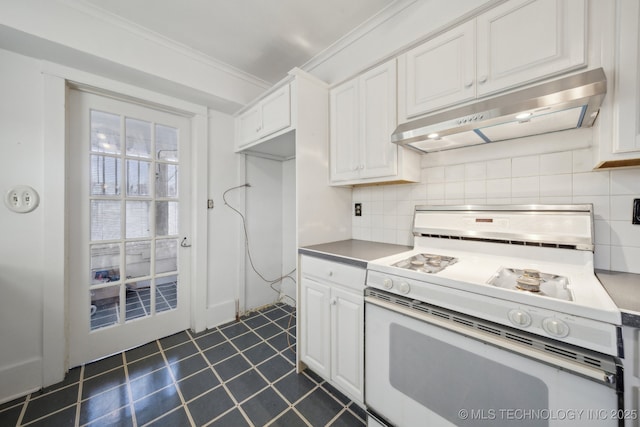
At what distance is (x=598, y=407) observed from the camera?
26.9 inches

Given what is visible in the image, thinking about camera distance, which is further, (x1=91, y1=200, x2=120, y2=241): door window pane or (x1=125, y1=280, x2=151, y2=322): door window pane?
(x1=125, y1=280, x2=151, y2=322): door window pane

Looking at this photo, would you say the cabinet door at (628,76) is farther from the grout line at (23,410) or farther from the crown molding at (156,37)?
the grout line at (23,410)

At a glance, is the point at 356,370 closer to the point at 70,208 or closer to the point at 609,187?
the point at 609,187

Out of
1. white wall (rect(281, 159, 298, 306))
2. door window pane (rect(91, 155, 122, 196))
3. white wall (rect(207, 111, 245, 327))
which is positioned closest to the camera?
Result: door window pane (rect(91, 155, 122, 196))

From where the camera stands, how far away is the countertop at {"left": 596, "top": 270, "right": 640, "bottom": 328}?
2.13 feet

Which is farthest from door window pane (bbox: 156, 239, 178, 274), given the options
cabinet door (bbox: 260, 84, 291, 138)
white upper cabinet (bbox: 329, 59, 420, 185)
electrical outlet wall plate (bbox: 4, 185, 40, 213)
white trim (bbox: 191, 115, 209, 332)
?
white upper cabinet (bbox: 329, 59, 420, 185)

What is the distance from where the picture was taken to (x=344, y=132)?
5.87 ft

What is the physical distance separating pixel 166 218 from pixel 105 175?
56 centimetres

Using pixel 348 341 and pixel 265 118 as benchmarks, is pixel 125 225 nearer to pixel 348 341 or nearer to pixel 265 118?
pixel 265 118

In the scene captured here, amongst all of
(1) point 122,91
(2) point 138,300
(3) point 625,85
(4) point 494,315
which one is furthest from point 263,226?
(3) point 625,85

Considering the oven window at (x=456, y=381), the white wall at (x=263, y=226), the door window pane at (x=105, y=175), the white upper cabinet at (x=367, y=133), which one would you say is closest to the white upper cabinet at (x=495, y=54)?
the white upper cabinet at (x=367, y=133)

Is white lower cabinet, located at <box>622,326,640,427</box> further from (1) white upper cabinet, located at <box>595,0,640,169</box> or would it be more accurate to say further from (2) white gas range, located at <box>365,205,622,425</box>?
(1) white upper cabinet, located at <box>595,0,640,169</box>

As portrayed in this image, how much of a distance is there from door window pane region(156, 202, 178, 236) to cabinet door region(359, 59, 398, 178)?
6.00ft

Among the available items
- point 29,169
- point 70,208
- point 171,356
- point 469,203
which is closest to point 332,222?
point 469,203
